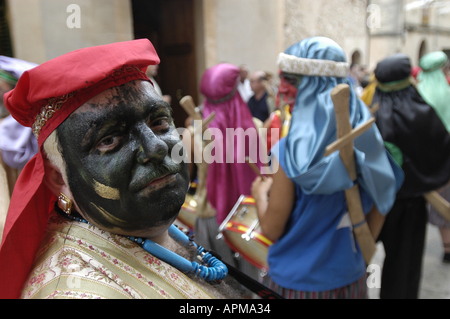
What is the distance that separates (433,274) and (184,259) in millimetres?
3645

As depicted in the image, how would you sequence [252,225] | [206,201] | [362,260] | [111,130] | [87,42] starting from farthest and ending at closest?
1. [87,42]
2. [206,201]
3. [252,225]
4. [362,260]
5. [111,130]

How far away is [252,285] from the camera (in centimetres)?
119

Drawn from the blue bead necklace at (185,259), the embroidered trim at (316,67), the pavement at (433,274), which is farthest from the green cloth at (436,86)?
the blue bead necklace at (185,259)

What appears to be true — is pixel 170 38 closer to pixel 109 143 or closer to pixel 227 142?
pixel 227 142

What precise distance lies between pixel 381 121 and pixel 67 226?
101 inches

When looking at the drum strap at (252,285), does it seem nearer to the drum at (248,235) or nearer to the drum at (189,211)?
the drum at (248,235)

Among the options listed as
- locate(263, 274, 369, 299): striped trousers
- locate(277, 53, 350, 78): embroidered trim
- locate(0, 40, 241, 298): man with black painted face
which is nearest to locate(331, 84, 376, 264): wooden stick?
locate(263, 274, 369, 299): striped trousers

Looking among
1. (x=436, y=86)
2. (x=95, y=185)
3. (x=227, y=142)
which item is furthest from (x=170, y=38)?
(x=95, y=185)

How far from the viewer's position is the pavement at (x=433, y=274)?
3.25 m

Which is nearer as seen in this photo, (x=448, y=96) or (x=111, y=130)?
(x=111, y=130)

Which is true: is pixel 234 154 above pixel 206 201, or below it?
above

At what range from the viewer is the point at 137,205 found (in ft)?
2.85

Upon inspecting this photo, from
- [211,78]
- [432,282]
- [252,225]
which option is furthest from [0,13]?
[432,282]
